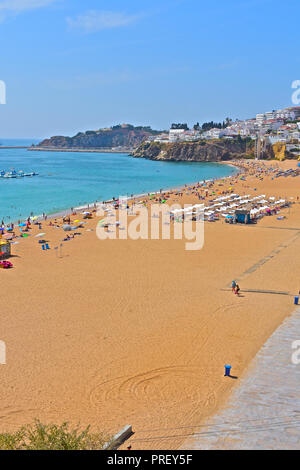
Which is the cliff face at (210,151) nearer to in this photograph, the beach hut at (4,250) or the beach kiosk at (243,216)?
the beach kiosk at (243,216)

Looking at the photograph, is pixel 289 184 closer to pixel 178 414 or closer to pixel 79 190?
pixel 79 190

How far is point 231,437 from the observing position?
7.31 m

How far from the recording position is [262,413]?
8.02m

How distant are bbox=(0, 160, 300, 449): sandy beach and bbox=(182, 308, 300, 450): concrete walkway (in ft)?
1.11

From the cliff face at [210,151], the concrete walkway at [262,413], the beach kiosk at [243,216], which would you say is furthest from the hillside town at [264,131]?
the concrete walkway at [262,413]

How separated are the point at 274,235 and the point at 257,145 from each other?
262ft

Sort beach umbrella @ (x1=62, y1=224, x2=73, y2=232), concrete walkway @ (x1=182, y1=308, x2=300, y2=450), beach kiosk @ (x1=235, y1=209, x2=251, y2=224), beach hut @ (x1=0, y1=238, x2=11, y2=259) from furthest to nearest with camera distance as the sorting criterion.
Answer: beach kiosk @ (x1=235, y1=209, x2=251, y2=224)
beach umbrella @ (x1=62, y1=224, x2=73, y2=232)
beach hut @ (x1=0, y1=238, x2=11, y2=259)
concrete walkway @ (x1=182, y1=308, x2=300, y2=450)

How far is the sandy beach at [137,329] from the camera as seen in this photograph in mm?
8555

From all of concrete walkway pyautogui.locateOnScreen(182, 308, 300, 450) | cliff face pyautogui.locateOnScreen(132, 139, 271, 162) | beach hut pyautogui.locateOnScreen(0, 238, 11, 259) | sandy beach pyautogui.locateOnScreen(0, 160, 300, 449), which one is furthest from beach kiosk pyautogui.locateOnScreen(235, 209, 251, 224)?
cliff face pyautogui.locateOnScreen(132, 139, 271, 162)

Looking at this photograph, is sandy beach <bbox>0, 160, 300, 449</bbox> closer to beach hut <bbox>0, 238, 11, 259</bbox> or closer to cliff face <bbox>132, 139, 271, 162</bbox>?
beach hut <bbox>0, 238, 11, 259</bbox>

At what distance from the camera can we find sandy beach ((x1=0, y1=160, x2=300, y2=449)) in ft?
28.1

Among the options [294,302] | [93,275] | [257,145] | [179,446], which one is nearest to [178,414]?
[179,446]

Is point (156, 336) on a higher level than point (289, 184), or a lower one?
lower

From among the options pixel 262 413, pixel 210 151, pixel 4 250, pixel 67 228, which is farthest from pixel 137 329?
pixel 210 151
